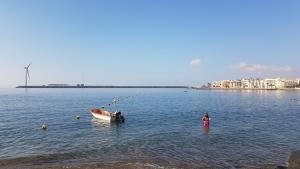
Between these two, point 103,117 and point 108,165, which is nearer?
point 108,165

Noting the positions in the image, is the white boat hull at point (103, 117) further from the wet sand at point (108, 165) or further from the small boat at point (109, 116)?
the wet sand at point (108, 165)

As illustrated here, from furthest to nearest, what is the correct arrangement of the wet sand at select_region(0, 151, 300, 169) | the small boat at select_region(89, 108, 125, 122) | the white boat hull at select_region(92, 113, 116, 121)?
the white boat hull at select_region(92, 113, 116, 121), the small boat at select_region(89, 108, 125, 122), the wet sand at select_region(0, 151, 300, 169)

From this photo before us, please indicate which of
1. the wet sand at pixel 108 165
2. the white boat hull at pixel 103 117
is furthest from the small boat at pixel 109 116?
the wet sand at pixel 108 165

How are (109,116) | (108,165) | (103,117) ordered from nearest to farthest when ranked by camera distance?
(108,165) < (109,116) < (103,117)

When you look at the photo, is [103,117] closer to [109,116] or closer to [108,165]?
[109,116]

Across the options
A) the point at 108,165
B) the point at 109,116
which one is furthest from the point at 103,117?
the point at 108,165

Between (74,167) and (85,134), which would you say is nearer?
(74,167)

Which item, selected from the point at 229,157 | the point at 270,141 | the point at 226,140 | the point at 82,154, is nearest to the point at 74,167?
the point at 82,154

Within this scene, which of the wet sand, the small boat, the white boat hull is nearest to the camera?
the wet sand

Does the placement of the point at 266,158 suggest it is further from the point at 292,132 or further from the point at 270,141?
the point at 292,132

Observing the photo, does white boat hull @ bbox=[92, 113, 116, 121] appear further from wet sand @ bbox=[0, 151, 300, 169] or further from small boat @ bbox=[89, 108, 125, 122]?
wet sand @ bbox=[0, 151, 300, 169]

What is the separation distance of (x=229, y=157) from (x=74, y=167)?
1332 cm

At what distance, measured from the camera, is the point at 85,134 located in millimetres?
42594

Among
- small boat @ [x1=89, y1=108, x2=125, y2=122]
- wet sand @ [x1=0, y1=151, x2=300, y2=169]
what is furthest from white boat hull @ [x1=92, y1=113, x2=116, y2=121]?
wet sand @ [x1=0, y1=151, x2=300, y2=169]
